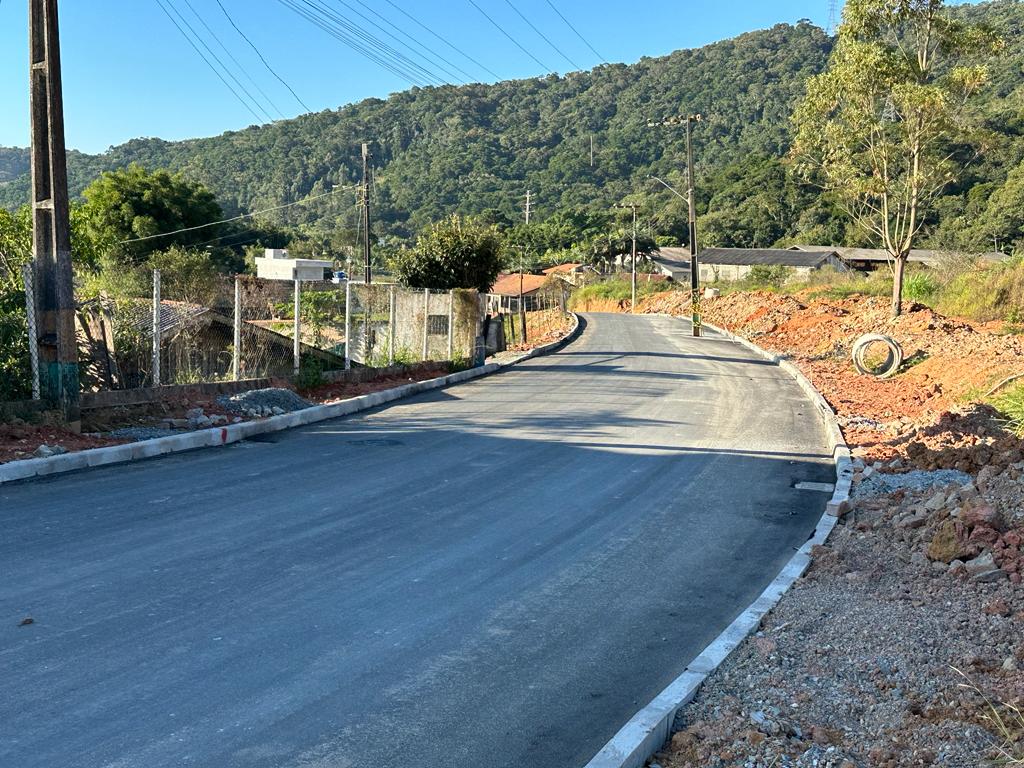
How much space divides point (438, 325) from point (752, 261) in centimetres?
6663

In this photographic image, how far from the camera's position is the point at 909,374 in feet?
71.6

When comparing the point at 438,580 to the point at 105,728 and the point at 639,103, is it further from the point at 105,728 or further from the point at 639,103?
the point at 639,103

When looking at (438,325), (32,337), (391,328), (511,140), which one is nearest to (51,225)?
(32,337)

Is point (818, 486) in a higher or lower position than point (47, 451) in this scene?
lower

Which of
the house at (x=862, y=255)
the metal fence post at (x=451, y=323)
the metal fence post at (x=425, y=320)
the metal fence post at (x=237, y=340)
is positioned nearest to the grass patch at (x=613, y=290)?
the house at (x=862, y=255)

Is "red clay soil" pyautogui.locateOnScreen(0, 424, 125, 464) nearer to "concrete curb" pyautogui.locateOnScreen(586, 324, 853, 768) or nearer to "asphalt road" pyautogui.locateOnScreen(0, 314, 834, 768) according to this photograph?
"asphalt road" pyautogui.locateOnScreen(0, 314, 834, 768)

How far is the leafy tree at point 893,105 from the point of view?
3025 centimetres

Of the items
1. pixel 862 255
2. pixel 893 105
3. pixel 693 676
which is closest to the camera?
pixel 693 676

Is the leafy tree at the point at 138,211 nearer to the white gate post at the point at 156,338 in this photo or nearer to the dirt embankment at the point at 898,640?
the white gate post at the point at 156,338

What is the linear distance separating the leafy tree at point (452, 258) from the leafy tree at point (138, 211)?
81.1 feet

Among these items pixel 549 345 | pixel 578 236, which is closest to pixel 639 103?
pixel 578 236

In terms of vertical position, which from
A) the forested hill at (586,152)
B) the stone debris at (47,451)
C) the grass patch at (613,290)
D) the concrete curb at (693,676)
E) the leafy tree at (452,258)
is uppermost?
the forested hill at (586,152)

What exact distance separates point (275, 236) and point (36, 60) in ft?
247

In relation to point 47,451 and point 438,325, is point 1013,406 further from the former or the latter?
point 438,325
